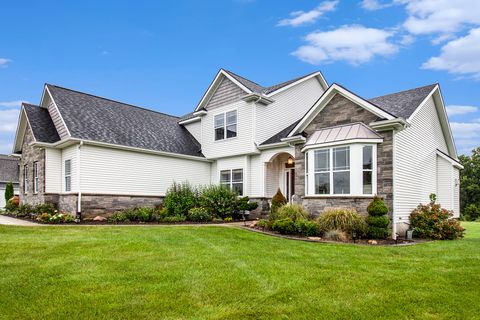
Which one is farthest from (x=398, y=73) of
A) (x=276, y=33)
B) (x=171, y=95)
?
(x=171, y=95)

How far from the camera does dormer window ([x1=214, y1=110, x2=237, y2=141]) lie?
1930 cm

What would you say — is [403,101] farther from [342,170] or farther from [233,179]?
[233,179]

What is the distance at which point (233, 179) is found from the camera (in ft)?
64.3

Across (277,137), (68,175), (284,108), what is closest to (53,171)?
(68,175)

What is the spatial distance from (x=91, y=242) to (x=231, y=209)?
9.19 metres

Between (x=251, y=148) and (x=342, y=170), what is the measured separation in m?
6.12

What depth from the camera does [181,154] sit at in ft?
64.4

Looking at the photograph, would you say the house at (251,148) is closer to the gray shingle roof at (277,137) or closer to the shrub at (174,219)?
the gray shingle roof at (277,137)

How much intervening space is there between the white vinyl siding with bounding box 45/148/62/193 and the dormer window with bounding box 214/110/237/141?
8588 millimetres

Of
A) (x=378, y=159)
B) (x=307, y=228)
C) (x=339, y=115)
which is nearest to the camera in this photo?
(x=307, y=228)

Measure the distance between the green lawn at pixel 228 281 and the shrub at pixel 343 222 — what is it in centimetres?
207

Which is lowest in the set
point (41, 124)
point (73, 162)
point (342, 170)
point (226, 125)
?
point (342, 170)

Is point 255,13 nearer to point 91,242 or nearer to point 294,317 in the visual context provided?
point 91,242

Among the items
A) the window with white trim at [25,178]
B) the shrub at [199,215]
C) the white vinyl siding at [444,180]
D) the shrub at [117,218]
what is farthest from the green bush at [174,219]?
the white vinyl siding at [444,180]
